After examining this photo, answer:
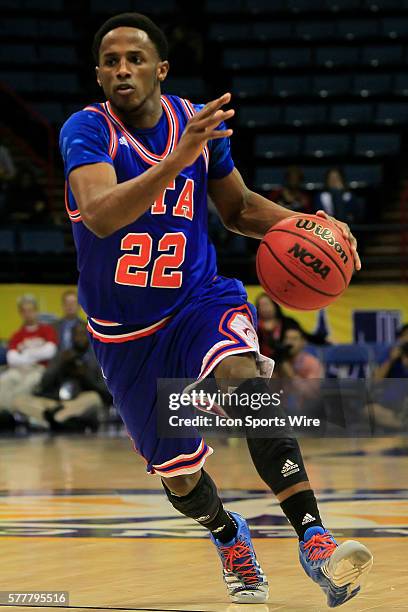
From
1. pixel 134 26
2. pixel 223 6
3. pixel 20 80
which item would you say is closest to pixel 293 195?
pixel 20 80

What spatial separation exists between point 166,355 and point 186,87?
14.2m

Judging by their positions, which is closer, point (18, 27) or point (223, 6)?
point (18, 27)

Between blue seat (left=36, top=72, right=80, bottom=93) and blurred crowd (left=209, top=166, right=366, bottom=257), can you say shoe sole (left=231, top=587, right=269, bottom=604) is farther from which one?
blue seat (left=36, top=72, right=80, bottom=93)

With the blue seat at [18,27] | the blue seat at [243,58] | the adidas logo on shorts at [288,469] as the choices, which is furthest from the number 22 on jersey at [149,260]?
the blue seat at [18,27]

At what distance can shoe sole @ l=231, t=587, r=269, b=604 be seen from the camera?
141 inches

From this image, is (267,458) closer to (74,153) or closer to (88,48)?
(74,153)

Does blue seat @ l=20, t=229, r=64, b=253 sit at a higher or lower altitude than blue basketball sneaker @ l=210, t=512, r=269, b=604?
lower

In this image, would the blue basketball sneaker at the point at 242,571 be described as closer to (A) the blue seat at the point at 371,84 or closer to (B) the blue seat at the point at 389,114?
(B) the blue seat at the point at 389,114

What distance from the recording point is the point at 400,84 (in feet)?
55.8

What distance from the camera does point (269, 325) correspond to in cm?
1024

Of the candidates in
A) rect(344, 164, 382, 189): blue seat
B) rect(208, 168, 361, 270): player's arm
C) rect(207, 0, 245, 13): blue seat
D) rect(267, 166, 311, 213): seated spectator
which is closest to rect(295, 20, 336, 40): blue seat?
rect(207, 0, 245, 13): blue seat

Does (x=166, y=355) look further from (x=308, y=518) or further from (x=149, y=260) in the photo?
(x=308, y=518)

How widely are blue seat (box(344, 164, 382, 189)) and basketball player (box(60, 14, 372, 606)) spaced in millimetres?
12172

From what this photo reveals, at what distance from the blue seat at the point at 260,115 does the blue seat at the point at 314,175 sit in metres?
1.32
